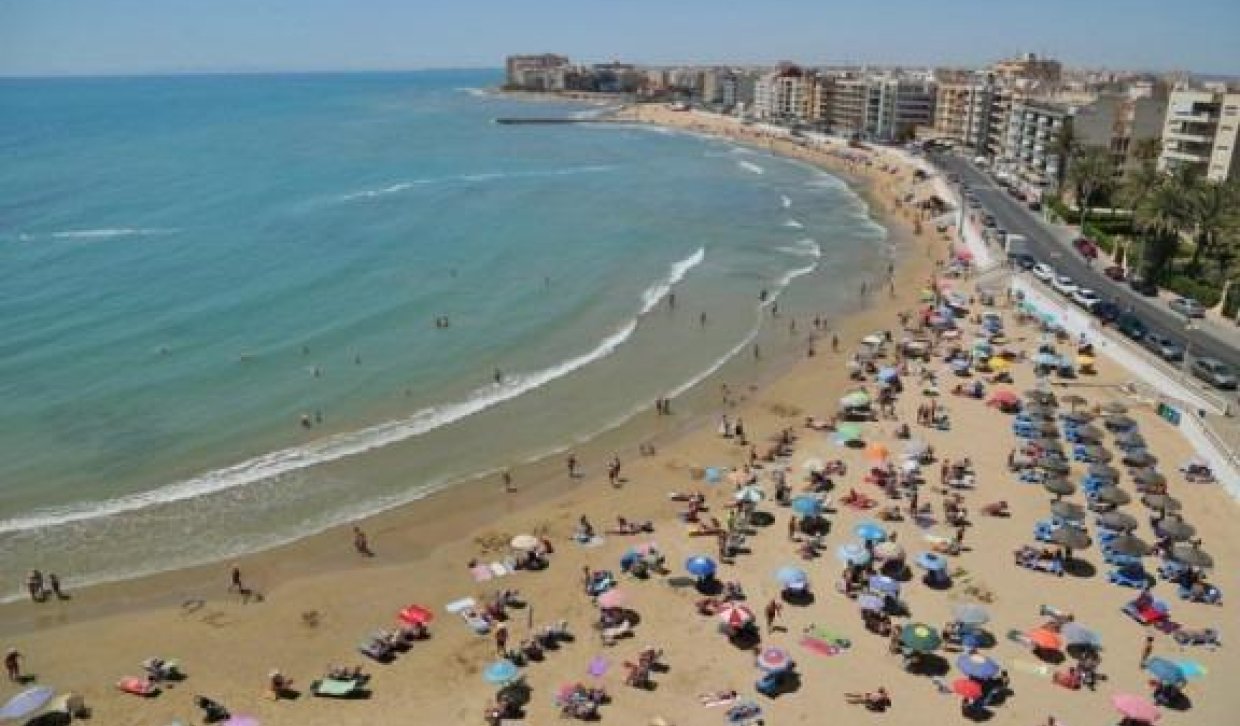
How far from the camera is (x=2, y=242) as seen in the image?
211ft

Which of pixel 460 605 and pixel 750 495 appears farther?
pixel 750 495

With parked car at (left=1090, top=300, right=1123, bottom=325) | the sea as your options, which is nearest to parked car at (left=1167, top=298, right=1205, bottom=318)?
parked car at (left=1090, top=300, right=1123, bottom=325)

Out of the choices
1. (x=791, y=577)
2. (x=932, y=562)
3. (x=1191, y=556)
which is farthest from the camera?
(x=932, y=562)

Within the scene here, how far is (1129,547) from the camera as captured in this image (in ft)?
82.8

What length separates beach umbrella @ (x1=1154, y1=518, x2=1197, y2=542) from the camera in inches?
1014

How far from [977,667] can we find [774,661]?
13.7 ft

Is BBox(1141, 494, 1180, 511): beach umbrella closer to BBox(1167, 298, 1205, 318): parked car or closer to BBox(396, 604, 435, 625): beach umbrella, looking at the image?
BBox(396, 604, 435, 625): beach umbrella

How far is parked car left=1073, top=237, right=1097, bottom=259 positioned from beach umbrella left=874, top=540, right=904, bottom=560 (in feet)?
133

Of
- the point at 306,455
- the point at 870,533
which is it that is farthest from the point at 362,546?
the point at 870,533

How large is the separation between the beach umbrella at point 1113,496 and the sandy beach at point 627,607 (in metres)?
0.83

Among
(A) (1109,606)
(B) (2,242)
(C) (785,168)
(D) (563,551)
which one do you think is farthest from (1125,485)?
(C) (785,168)

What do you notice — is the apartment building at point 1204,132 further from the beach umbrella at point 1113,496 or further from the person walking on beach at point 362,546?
the person walking on beach at point 362,546

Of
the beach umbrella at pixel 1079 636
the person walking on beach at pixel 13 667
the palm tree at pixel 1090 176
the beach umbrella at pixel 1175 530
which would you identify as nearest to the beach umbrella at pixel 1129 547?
the beach umbrella at pixel 1175 530

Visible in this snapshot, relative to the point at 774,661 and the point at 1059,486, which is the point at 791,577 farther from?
the point at 1059,486
